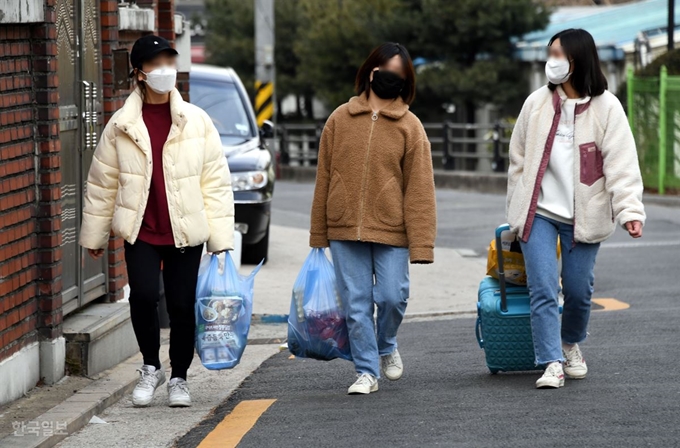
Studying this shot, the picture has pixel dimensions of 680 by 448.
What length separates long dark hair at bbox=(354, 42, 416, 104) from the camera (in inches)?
252

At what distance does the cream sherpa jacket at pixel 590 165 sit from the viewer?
6266 millimetres

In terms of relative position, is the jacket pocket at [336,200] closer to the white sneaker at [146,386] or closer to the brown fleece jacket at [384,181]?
the brown fleece jacket at [384,181]

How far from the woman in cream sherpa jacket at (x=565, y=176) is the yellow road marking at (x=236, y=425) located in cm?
135

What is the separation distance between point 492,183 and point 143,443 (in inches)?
771

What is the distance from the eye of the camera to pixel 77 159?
24.8 feet

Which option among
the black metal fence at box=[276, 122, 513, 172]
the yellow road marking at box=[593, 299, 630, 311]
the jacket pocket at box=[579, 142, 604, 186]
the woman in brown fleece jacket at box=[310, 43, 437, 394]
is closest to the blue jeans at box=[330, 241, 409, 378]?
the woman in brown fleece jacket at box=[310, 43, 437, 394]

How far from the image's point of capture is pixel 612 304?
1027 centimetres

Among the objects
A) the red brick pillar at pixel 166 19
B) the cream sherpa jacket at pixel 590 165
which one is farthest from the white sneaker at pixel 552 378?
the red brick pillar at pixel 166 19

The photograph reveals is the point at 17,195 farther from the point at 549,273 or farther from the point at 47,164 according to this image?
the point at 549,273

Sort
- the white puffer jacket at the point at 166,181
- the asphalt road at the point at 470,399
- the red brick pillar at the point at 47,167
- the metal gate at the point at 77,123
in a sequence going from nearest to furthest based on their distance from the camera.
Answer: the asphalt road at the point at 470,399, the white puffer jacket at the point at 166,181, the red brick pillar at the point at 47,167, the metal gate at the point at 77,123

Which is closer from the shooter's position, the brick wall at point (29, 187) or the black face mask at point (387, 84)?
the brick wall at point (29, 187)

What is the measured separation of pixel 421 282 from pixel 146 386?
5553 millimetres

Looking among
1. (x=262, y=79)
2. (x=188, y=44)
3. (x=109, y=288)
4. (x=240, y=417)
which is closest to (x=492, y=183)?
(x=262, y=79)

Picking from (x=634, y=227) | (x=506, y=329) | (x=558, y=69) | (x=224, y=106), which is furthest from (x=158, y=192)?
(x=224, y=106)
